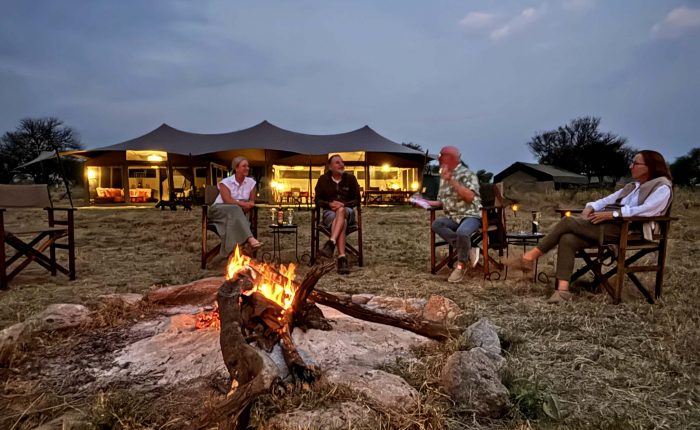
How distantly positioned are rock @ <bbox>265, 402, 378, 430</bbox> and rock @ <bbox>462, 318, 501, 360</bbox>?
71 cm

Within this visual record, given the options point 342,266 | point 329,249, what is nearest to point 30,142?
point 329,249

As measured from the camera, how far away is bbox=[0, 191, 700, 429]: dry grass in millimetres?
1438

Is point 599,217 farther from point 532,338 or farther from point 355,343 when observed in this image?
point 355,343

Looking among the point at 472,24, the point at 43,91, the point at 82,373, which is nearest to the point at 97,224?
the point at 82,373

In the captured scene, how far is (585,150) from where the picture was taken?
117ft

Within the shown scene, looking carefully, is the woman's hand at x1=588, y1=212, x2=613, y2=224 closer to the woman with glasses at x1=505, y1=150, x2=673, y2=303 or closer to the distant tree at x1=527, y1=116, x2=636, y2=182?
the woman with glasses at x1=505, y1=150, x2=673, y2=303

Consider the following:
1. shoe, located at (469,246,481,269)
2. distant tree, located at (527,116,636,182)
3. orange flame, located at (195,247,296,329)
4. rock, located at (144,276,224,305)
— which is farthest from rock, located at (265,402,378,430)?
distant tree, located at (527,116,636,182)

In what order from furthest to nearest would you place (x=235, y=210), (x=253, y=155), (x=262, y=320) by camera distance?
(x=253, y=155) → (x=235, y=210) → (x=262, y=320)

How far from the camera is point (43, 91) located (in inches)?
2724

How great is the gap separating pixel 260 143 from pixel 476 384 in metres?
13.4

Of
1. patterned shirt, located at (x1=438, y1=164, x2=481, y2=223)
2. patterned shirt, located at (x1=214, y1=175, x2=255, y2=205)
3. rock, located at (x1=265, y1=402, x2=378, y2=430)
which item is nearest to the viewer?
rock, located at (x1=265, y1=402, x2=378, y2=430)

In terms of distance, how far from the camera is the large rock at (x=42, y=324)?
189cm

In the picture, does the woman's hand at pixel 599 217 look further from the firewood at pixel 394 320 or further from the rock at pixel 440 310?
the firewood at pixel 394 320

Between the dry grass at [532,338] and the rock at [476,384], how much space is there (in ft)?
0.13
